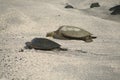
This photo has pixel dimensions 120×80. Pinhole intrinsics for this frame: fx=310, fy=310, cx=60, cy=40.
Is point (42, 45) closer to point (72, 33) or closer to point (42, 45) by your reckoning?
point (42, 45)

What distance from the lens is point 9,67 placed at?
5.44 meters

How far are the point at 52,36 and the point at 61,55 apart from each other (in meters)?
1.99

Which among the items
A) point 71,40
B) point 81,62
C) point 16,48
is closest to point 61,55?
point 81,62

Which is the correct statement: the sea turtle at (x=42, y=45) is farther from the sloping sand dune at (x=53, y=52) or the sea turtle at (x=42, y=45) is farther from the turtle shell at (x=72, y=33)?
the turtle shell at (x=72, y=33)

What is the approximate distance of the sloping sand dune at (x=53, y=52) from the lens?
536cm

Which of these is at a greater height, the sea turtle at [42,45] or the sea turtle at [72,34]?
the sea turtle at [72,34]

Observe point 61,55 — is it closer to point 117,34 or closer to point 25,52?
point 25,52

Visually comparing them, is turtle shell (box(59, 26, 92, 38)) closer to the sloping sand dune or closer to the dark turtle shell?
the sloping sand dune

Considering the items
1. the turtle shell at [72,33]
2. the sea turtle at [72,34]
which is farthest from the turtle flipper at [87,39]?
the turtle shell at [72,33]

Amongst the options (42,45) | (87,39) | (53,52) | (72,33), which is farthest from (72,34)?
(42,45)

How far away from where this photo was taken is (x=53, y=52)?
6.84 m

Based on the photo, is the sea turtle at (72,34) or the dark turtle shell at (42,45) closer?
the dark turtle shell at (42,45)

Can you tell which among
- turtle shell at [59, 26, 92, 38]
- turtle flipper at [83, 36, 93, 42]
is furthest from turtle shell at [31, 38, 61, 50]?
turtle flipper at [83, 36, 93, 42]

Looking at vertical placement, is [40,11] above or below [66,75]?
above
